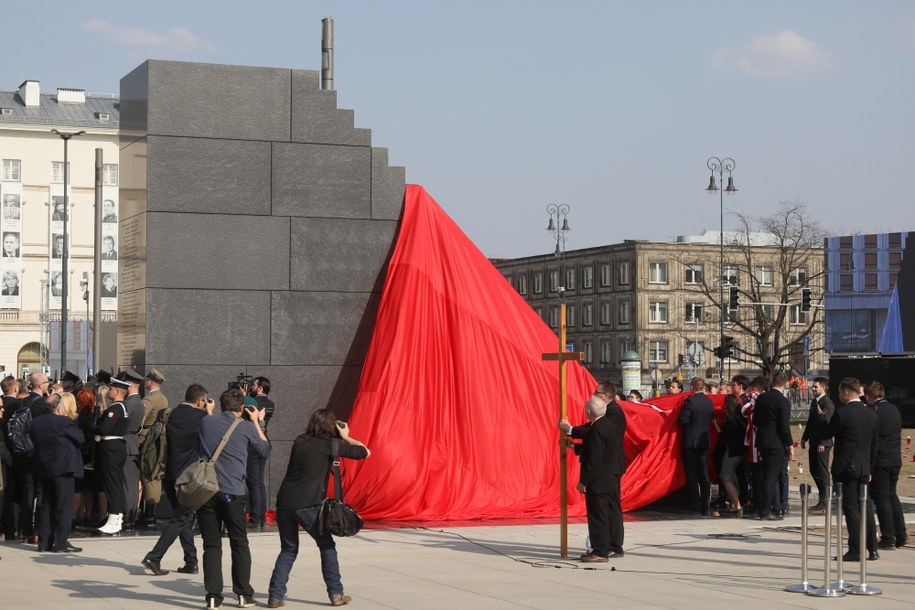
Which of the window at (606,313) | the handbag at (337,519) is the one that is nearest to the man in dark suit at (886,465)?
the handbag at (337,519)

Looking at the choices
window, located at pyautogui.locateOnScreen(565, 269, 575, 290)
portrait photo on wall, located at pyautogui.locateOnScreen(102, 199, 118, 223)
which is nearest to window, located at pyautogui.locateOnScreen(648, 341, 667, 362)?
window, located at pyautogui.locateOnScreen(565, 269, 575, 290)

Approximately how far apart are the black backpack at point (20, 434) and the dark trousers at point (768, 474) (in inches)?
358

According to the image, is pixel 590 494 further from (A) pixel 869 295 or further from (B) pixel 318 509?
(A) pixel 869 295

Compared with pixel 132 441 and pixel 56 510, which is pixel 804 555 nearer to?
pixel 56 510

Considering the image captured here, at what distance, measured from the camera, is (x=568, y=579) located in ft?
42.2

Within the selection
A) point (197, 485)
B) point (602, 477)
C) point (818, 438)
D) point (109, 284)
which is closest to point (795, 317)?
point (109, 284)

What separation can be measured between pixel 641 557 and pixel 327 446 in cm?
468

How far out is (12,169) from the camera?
3787 inches

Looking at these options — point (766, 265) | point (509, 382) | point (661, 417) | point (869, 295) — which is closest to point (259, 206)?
point (509, 382)

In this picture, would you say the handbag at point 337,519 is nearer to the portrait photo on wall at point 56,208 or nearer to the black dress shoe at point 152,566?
the black dress shoe at point 152,566

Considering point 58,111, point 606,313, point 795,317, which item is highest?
point 58,111

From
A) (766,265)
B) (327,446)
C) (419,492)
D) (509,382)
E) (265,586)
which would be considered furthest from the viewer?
(766,265)

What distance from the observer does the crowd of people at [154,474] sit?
1116 centimetres

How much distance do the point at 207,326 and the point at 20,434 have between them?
337 centimetres
